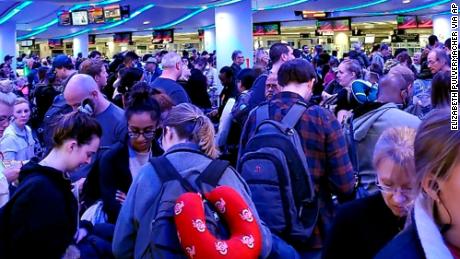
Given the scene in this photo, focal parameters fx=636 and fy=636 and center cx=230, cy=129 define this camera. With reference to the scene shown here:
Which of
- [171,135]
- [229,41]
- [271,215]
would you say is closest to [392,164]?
[171,135]

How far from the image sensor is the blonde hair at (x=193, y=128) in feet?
9.00

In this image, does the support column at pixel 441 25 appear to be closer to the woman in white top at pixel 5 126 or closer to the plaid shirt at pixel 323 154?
the woman in white top at pixel 5 126

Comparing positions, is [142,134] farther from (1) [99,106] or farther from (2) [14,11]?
(2) [14,11]

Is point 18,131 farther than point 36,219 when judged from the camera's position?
Yes

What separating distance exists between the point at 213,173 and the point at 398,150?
0.86 m

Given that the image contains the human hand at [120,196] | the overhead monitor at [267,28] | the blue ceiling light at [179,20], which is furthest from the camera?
the overhead monitor at [267,28]

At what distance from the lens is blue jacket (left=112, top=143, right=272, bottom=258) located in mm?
2580

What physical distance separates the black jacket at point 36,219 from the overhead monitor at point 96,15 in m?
20.7

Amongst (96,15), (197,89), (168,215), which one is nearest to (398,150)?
(168,215)

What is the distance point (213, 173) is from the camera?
2.64 metres

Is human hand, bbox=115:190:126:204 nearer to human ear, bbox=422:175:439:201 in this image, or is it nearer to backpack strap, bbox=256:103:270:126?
backpack strap, bbox=256:103:270:126

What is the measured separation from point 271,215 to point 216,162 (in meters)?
0.67

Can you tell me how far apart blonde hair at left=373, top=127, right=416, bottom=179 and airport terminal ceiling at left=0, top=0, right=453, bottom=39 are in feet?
49.6

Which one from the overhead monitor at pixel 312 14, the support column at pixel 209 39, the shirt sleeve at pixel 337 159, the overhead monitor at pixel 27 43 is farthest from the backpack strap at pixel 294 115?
the overhead monitor at pixel 27 43
